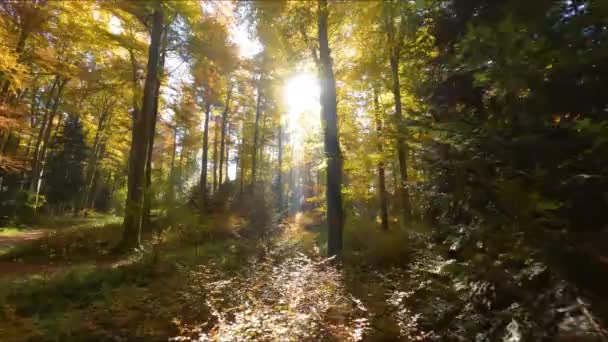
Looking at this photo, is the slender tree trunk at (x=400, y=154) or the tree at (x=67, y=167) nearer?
the slender tree trunk at (x=400, y=154)

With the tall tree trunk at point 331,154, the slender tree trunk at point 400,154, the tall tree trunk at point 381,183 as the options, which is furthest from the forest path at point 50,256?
the tall tree trunk at point 381,183

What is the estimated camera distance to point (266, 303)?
463 cm

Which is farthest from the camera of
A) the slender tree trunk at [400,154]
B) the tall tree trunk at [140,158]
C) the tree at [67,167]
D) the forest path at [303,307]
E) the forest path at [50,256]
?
the tree at [67,167]

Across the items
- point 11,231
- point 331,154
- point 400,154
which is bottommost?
point 11,231

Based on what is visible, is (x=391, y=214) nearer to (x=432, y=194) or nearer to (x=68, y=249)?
(x=432, y=194)

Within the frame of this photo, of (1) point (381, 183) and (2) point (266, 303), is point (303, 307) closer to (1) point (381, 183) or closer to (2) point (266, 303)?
(2) point (266, 303)

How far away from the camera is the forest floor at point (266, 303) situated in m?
3.21

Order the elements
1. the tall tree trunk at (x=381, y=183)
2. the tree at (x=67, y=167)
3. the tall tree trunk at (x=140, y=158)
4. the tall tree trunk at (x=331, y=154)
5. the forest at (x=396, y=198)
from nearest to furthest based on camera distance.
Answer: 1. the forest at (x=396, y=198)
2. the tall tree trunk at (x=331, y=154)
3. the tall tree trunk at (x=140, y=158)
4. the tall tree trunk at (x=381, y=183)
5. the tree at (x=67, y=167)

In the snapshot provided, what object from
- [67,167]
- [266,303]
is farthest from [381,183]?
[67,167]

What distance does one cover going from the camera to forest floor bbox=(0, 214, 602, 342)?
3205mm

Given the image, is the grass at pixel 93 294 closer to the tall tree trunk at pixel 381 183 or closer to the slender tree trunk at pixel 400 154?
the slender tree trunk at pixel 400 154

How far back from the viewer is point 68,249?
841 centimetres

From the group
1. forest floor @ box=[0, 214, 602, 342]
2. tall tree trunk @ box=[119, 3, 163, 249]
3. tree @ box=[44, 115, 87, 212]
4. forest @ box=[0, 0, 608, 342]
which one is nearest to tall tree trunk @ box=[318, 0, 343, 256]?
forest @ box=[0, 0, 608, 342]

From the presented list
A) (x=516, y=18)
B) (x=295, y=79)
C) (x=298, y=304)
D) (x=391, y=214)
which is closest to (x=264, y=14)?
A: (x=295, y=79)
